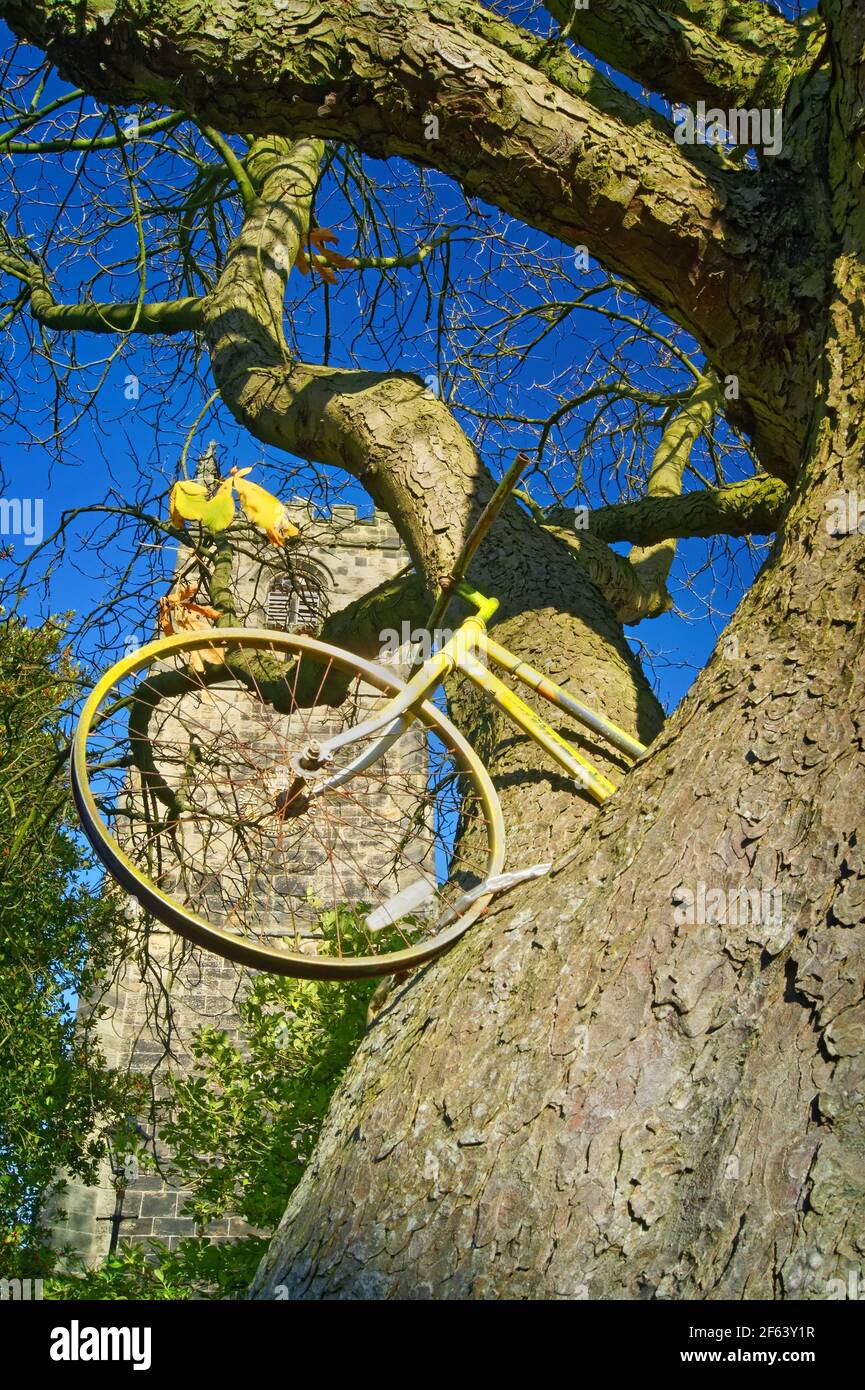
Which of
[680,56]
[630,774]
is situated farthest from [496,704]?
[680,56]

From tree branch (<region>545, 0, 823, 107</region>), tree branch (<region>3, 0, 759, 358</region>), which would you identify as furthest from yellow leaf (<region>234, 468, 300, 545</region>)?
tree branch (<region>545, 0, 823, 107</region>)

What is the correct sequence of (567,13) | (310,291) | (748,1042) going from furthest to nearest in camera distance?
1. (310,291)
2. (567,13)
3. (748,1042)

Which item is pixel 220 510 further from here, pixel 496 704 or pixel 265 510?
pixel 496 704

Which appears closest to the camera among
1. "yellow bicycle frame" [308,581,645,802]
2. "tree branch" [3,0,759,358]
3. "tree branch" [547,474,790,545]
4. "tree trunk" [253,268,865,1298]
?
"tree trunk" [253,268,865,1298]

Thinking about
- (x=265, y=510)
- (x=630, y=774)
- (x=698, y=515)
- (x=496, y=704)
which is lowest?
(x=630, y=774)

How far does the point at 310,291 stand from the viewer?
5598 millimetres

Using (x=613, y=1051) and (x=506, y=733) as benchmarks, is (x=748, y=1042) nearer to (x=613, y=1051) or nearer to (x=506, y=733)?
(x=613, y=1051)

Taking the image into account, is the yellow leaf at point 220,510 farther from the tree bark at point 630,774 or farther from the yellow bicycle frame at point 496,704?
the yellow bicycle frame at point 496,704

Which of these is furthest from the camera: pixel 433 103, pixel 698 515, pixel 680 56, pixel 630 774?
pixel 698 515

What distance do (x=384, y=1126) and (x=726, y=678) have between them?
1.00 meters

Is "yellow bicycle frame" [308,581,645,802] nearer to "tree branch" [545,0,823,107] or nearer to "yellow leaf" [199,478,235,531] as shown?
"yellow leaf" [199,478,235,531]

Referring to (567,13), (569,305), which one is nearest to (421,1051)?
(567,13)

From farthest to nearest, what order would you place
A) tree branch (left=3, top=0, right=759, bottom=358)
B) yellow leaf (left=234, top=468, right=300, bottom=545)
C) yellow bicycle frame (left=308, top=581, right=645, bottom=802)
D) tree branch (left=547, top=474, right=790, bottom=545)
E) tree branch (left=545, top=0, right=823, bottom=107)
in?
1. tree branch (left=547, top=474, right=790, bottom=545)
2. yellow leaf (left=234, top=468, right=300, bottom=545)
3. tree branch (left=545, top=0, right=823, bottom=107)
4. tree branch (left=3, top=0, right=759, bottom=358)
5. yellow bicycle frame (left=308, top=581, right=645, bottom=802)

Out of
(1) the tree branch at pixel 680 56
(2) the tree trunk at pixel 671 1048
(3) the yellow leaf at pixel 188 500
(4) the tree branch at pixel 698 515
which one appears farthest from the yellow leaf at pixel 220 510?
(2) the tree trunk at pixel 671 1048
